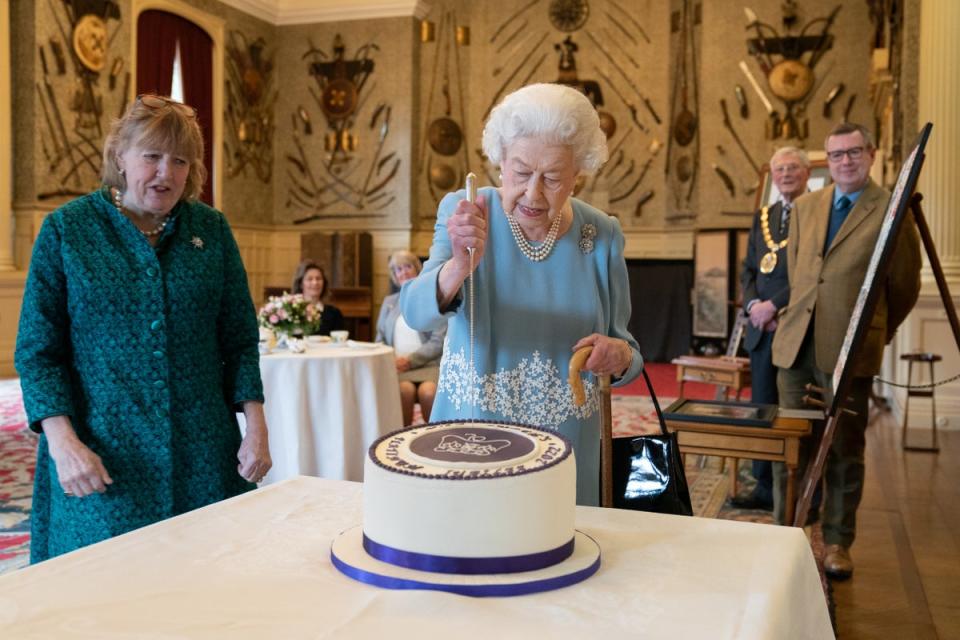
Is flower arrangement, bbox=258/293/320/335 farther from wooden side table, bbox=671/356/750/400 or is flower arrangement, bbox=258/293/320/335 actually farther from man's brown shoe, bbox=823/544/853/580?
man's brown shoe, bbox=823/544/853/580

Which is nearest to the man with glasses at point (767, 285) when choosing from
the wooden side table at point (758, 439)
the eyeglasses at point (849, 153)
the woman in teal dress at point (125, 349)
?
the eyeglasses at point (849, 153)

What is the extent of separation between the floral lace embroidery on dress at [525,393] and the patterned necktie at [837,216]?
7.51 feet

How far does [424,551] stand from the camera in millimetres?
1061

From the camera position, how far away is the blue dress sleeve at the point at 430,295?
171cm

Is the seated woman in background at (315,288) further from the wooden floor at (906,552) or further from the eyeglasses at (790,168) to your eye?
the wooden floor at (906,552)

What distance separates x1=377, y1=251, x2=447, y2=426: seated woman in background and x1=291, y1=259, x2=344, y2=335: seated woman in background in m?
0.65

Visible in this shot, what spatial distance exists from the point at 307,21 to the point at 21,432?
31.0ft

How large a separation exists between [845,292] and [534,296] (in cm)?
222

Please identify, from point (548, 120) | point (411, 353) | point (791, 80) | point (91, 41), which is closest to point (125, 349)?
point (548, 120)

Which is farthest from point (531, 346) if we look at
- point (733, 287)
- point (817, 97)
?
point (817, 97)

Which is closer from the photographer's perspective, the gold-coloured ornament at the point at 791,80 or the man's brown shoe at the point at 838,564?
the man's brown shoe at the point at 838,564

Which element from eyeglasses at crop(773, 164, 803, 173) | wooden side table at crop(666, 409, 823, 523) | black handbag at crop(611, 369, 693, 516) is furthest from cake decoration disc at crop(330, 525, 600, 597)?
eyeglasses at crop(773, 164, 803, 173)

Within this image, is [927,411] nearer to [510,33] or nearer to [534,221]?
[534,221]

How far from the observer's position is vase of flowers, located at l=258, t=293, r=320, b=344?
5172mm
